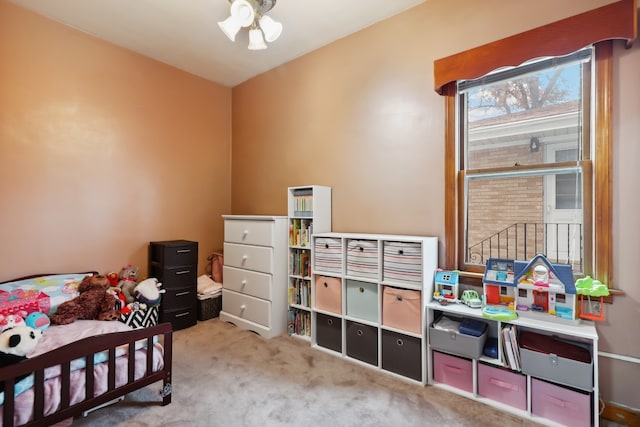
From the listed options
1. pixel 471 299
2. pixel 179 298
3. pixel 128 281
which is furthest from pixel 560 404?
pixel 128 281

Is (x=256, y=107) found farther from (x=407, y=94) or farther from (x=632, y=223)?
(x=632, y=223)

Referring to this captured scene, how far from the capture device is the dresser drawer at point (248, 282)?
292cm

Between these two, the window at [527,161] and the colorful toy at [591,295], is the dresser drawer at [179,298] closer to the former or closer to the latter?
the window at [527,161]

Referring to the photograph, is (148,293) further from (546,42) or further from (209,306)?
(546,42)

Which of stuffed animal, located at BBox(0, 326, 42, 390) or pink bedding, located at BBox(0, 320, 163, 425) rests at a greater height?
stuffed animal, located at BBox(0, 326, 42, 390)

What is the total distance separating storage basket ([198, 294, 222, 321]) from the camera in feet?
10.9

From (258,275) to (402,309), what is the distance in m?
1.43

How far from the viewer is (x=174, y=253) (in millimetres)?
3105

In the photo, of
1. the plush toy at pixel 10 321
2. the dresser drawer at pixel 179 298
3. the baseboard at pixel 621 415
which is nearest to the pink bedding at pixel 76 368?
the plush toy at pixel 10 321

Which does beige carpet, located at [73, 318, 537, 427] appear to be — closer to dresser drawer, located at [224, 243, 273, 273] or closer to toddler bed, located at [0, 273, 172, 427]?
toddler bed, located at [0, 273, 172, 427]

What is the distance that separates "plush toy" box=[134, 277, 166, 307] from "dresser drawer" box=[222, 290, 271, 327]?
671 millimetres

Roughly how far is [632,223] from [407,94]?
66.0 inches

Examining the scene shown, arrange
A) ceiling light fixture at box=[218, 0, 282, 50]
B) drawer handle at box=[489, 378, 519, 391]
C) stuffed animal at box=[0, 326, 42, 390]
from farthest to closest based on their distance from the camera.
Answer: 1. ceiling light fixture at box=[218, 0, 282, 50]
2. drawer handle at box=[489, 378, 519, 391]
3. stuffed animal at box=[0, 326, 42, 390]

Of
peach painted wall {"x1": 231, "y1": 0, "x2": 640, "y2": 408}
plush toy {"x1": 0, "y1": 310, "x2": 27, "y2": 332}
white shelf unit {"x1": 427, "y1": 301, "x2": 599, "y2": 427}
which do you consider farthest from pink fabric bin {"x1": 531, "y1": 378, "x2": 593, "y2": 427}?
plush toy {"x1": 0, "y1": 310, "x2": 27, "y2": 332}
